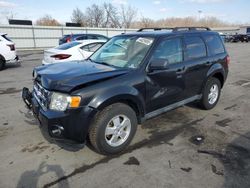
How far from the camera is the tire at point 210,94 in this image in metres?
5.33

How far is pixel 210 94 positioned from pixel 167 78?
1.85m

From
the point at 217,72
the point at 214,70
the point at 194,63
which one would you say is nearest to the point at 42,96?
the point at 194,63

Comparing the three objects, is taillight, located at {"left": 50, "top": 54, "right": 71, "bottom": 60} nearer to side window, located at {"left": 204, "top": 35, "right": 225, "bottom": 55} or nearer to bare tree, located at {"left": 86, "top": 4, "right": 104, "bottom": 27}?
side window, located at {"left": 204, "top": 35, "right": 225, "bottom": 55}

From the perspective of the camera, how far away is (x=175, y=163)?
11.2 feet

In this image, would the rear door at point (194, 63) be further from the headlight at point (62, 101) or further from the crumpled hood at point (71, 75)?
the headlight at point (62, 101)

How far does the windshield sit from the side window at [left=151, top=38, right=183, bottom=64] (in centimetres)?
19

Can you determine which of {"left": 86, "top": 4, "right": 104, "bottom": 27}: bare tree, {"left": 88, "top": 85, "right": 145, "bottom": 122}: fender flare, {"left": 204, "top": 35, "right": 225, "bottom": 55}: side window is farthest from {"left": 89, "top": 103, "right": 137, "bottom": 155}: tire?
{"left": 86, "top": 4, "right": 104, "bottom": 27}: bare tree

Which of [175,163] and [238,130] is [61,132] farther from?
[238,130]

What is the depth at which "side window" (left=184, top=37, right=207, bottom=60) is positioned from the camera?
4.67 metres

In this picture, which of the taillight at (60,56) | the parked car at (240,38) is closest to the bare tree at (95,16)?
the parked car at (240,38)

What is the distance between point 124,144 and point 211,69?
277 cm

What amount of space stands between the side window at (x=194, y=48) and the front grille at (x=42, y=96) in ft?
8.92

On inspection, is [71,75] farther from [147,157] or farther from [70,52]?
[70,52]

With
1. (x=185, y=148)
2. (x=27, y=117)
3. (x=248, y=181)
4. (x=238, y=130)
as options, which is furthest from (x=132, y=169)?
(x=27, y=117)
